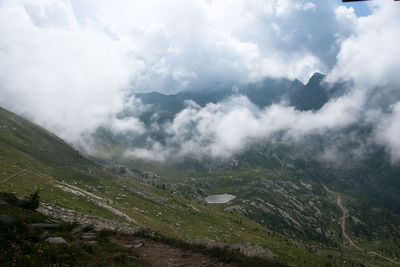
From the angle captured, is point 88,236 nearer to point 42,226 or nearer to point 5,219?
point 42,226

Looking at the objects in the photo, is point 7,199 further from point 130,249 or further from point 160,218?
point 160,218

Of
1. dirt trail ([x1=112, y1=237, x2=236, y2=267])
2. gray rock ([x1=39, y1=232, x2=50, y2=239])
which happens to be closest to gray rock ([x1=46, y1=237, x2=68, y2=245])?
gray rock ([x1=39, y1=232, x2=50, y2=239])

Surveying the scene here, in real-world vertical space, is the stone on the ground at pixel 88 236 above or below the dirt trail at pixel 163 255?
below

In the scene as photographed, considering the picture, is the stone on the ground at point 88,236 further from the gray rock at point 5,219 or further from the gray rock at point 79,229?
the gray rock at point 5,219

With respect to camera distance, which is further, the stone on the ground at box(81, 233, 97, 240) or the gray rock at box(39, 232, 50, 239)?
the stone on the ground at box(81, 233, 97, 240)

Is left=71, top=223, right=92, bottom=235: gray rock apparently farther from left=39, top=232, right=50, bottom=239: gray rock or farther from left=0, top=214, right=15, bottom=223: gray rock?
left=0, top=214, right=15, bottom=223: gray rock

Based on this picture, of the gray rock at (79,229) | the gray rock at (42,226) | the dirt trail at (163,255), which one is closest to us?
the gray rock at (42,226)

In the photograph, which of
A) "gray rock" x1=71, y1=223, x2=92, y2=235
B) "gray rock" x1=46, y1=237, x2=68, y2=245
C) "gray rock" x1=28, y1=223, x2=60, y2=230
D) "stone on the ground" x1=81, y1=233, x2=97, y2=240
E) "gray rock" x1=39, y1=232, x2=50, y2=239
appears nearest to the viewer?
"gray rock" x1=46, y1=237, x2=68, y2=245

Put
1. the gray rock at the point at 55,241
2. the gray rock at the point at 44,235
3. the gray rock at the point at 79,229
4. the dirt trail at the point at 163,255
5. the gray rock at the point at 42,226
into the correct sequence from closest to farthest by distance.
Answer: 1. the gray rock at the point at 55,241
2. the gray rock at the point at 44,235
3. the gray rock at the point at 42,226
4. the dirt trail at the point at 163,255
5. the gray rock at the point at 79,229

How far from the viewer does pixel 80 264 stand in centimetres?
1900

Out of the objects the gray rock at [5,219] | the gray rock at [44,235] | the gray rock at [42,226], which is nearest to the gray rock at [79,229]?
the gray rock at [42,226]

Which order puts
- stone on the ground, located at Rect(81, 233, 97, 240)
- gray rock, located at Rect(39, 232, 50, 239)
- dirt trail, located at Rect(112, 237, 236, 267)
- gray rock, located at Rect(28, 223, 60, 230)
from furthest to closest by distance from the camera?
stone on the ground, located at Rect(81, 233, 97, 240), dirt trail, located at Rect(112, 237, 236, 267), gray rock, located at Rect(28, 223, 60, 230), gray rock, located at Rect(39, 232, 50, 239)

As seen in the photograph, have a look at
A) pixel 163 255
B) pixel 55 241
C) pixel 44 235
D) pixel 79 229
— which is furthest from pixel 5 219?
pixel 163 255

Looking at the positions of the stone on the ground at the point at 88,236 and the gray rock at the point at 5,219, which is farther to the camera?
the stone on the ground at the point at 88,236
